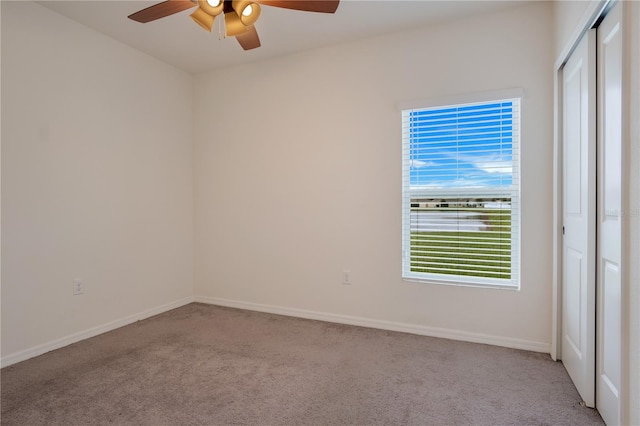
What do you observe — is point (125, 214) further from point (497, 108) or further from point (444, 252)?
point (497, 108)

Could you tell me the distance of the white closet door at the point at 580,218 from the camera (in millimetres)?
1896

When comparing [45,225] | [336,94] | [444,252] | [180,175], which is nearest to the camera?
[45,225]

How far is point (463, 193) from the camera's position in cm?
288

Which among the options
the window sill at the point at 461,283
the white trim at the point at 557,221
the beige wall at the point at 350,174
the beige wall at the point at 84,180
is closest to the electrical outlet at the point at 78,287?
the beige wall at the point at 84,180

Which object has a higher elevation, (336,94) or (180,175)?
(336,94)

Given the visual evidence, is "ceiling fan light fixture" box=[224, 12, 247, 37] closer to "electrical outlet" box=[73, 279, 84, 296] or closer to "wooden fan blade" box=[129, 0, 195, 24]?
"wooden fan blade" box=[129, 0, 195, 24]

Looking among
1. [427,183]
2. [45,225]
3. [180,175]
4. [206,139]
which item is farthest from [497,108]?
[45,225]

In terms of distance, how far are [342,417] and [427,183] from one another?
1.97m

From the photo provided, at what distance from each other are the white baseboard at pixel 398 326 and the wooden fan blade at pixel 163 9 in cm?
270

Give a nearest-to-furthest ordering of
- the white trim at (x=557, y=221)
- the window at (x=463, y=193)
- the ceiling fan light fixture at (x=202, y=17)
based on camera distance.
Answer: the ceiling fan light fixture at (x=202, y=17) → the white trim at (x=557, y=221) → the window at (x=463, y=193)

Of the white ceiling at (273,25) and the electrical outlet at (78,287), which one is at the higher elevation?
the white ceiling at (273,25)

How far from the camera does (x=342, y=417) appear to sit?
1808 mm

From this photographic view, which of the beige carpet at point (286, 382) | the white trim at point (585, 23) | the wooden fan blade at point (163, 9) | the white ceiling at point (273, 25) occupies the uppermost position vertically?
the white ceiling at point (273, 25)

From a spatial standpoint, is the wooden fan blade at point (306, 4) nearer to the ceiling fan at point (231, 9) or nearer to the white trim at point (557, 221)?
the ceiling fan at point (231, 9)
